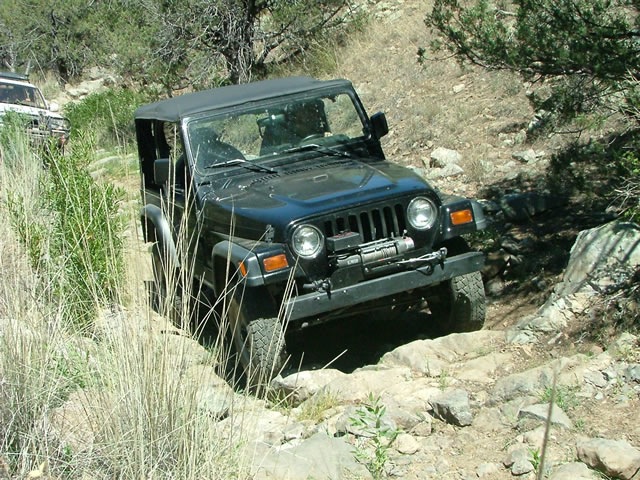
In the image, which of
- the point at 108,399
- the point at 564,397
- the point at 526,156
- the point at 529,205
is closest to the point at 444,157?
the point at 526,156

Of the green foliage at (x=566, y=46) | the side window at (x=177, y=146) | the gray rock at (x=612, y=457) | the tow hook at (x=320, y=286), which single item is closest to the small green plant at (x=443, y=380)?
Result: the tow hook at (x=320, y=286)

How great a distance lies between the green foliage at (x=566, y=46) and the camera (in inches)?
210

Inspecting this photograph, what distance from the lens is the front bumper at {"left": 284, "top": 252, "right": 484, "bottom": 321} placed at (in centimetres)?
495

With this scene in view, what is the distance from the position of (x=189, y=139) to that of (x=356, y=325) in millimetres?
1860

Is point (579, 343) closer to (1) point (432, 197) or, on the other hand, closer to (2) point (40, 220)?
(1) point (432, 197)

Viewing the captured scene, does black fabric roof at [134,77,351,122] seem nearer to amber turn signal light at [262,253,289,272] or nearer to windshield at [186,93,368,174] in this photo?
windshield at [186,93,368,174]

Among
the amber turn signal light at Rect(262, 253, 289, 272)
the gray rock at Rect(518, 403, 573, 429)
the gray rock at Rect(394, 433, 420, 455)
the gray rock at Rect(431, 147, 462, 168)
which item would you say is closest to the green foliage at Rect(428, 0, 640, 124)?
the gray rock at Rect(518, 403, 573, 429)

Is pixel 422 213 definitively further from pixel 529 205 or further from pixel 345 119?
pixel 529 205

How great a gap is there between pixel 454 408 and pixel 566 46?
2757 mm

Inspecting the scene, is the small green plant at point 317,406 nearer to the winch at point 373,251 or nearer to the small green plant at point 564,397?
the winch at point 373,251

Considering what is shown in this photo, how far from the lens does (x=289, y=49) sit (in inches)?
634

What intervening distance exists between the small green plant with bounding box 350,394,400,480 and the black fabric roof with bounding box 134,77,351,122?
2.84 m

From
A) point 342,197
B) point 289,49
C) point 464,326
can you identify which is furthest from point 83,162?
point 289,49

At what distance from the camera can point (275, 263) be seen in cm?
487
